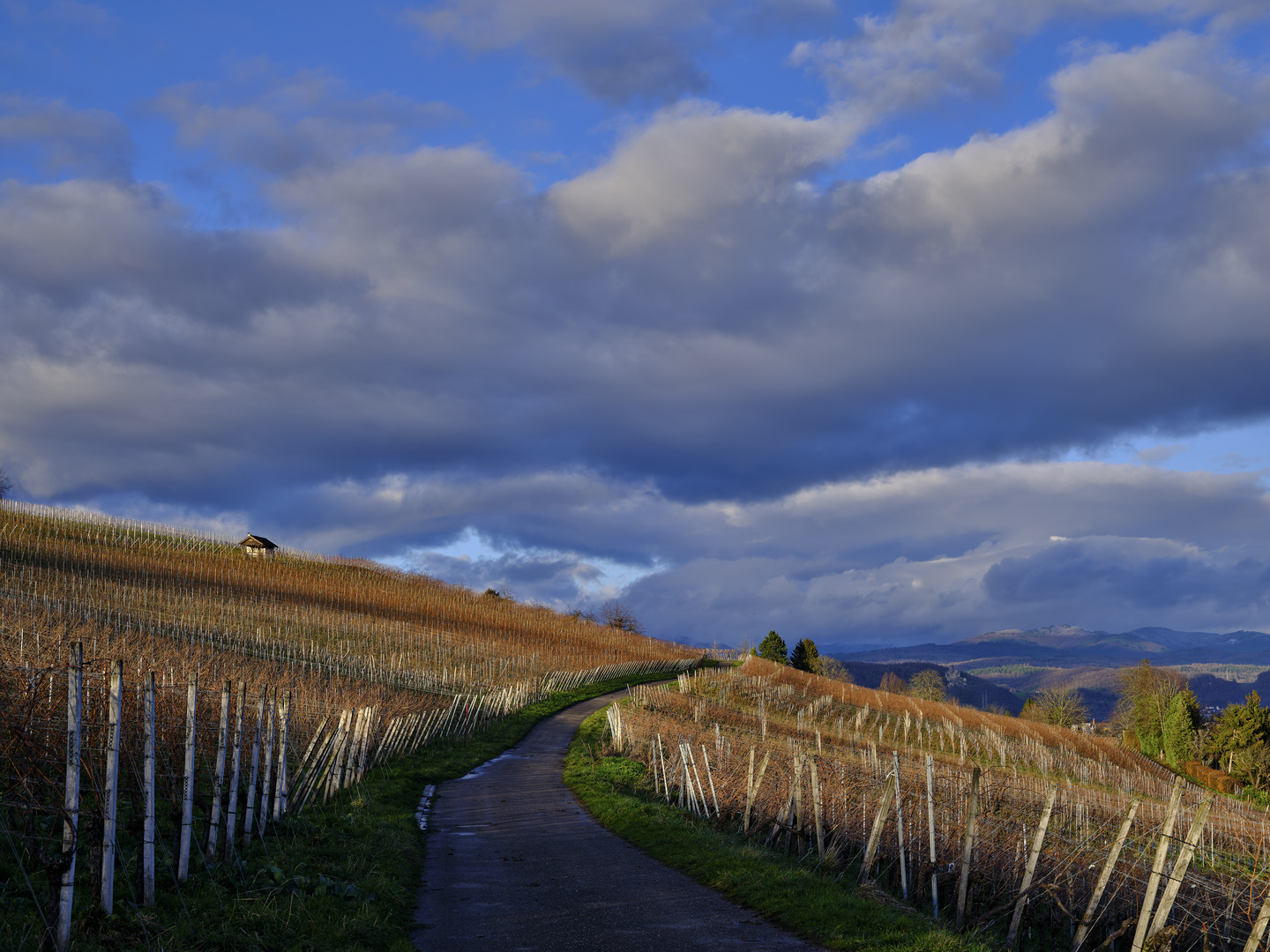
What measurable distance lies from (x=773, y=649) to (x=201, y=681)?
91348 mm

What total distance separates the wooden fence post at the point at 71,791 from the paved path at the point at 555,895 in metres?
4.17

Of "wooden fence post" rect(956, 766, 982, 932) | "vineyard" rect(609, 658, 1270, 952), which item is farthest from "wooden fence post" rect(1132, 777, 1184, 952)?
"wooden fence post" rect(956, 766, 982, 932)

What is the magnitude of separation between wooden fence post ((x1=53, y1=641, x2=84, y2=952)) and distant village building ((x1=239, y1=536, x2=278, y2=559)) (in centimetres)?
9516

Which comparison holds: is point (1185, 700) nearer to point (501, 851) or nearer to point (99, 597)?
Answer: point (501, 851)

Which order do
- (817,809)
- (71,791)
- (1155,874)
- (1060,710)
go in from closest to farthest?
(71,791), (1155,874), (817,809), (1060,710)

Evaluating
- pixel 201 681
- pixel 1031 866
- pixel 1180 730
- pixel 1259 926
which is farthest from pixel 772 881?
pixel 1180 730

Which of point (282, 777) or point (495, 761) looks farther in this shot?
point (495, 761)

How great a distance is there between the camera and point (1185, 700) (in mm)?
78062

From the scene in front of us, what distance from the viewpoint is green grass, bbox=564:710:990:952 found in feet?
34.7

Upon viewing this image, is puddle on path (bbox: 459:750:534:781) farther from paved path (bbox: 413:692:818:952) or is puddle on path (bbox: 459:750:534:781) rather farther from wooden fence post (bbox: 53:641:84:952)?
wooden fence post (bbox: 53:641:84:952)

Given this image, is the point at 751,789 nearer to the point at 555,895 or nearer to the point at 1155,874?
the point at 555,895

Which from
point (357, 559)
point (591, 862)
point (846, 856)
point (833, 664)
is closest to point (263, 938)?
point (591, 862)

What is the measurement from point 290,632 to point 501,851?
4485cm

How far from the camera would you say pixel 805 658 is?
106m
